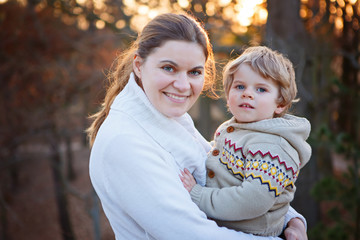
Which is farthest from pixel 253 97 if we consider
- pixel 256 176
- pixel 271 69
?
pixel 256 176

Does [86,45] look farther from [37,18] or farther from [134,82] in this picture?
[134,82]

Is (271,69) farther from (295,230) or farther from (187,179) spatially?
(295,230)

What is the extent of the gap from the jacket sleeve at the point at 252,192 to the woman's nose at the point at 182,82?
478 millimetres

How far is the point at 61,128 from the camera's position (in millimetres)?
8047

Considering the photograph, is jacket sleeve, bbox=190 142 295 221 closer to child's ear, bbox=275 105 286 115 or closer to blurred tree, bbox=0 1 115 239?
child's ear, bbox=275 105 286 115

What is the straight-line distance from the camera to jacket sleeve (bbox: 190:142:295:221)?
1.49 m

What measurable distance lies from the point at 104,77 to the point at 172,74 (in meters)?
6.33

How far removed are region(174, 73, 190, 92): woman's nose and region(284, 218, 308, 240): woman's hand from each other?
101cm

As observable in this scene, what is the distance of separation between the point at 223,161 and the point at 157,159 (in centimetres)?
45

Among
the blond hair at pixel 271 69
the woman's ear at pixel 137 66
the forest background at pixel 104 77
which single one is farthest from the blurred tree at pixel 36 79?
the blond hair at pixel 271 69

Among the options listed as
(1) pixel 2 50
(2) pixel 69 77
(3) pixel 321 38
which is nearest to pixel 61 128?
(2) pixel 69 77

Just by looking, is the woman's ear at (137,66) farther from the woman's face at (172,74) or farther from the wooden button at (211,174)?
the wooden button at (211,174)

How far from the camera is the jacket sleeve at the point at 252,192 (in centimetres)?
149

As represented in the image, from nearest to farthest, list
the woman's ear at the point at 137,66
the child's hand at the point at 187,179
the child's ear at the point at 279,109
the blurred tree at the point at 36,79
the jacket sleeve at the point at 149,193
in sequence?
the jacket sleeve at the point at 149,193 → the child's hand at the point at 187,179 → the woman's ear at the point at 137,66 → the child's ear at the point at 279,109 → the blurred tree at the point at 36,79
